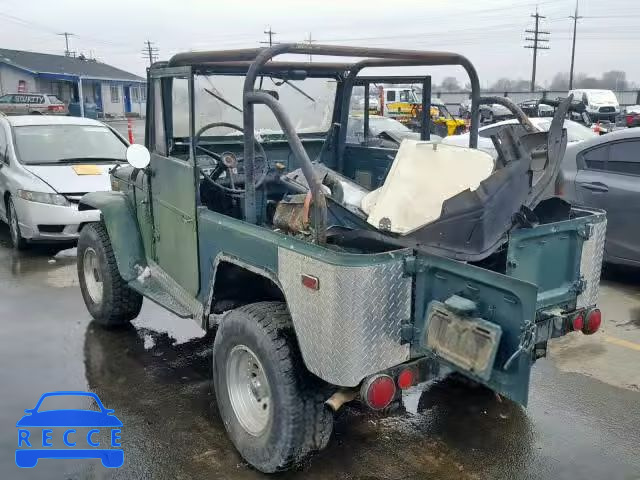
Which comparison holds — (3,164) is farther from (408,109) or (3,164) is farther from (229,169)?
(408,109)

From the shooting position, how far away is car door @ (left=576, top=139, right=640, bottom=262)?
6.27 meters

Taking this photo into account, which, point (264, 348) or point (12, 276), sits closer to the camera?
point (264, 348)

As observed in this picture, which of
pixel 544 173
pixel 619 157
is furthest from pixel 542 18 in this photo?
pixel 544 173

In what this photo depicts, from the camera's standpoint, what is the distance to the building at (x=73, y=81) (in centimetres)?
4366

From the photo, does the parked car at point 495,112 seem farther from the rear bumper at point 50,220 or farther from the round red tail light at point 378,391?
the rear bumper at point 50,220

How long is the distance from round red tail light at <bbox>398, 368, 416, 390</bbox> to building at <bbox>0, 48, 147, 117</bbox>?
40.0 m

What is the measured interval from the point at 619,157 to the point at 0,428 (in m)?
6.10

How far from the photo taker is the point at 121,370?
4.77m

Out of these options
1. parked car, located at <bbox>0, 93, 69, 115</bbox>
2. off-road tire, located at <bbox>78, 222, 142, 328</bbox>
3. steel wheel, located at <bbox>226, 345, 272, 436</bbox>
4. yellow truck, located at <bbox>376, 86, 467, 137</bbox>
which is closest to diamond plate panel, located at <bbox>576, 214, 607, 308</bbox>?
steel wheel, located at <bbox>226, 345, 272, 436</bbox>

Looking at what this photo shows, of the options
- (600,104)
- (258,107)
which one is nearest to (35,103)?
(600,104)

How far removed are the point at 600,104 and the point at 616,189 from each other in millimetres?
26349

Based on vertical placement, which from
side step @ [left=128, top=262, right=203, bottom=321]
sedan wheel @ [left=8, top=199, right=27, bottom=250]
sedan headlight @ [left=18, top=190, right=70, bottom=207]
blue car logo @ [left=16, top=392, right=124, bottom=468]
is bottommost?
blue car logo @ [left=16, top=392, right=124, bottom=468]

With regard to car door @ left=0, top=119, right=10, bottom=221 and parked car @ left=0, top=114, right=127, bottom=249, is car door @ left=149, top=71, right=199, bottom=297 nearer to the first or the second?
parked car @ left=0, top=114, right=127, bottom=249

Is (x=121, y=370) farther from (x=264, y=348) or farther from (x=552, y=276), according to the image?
(x=552, y=276)
